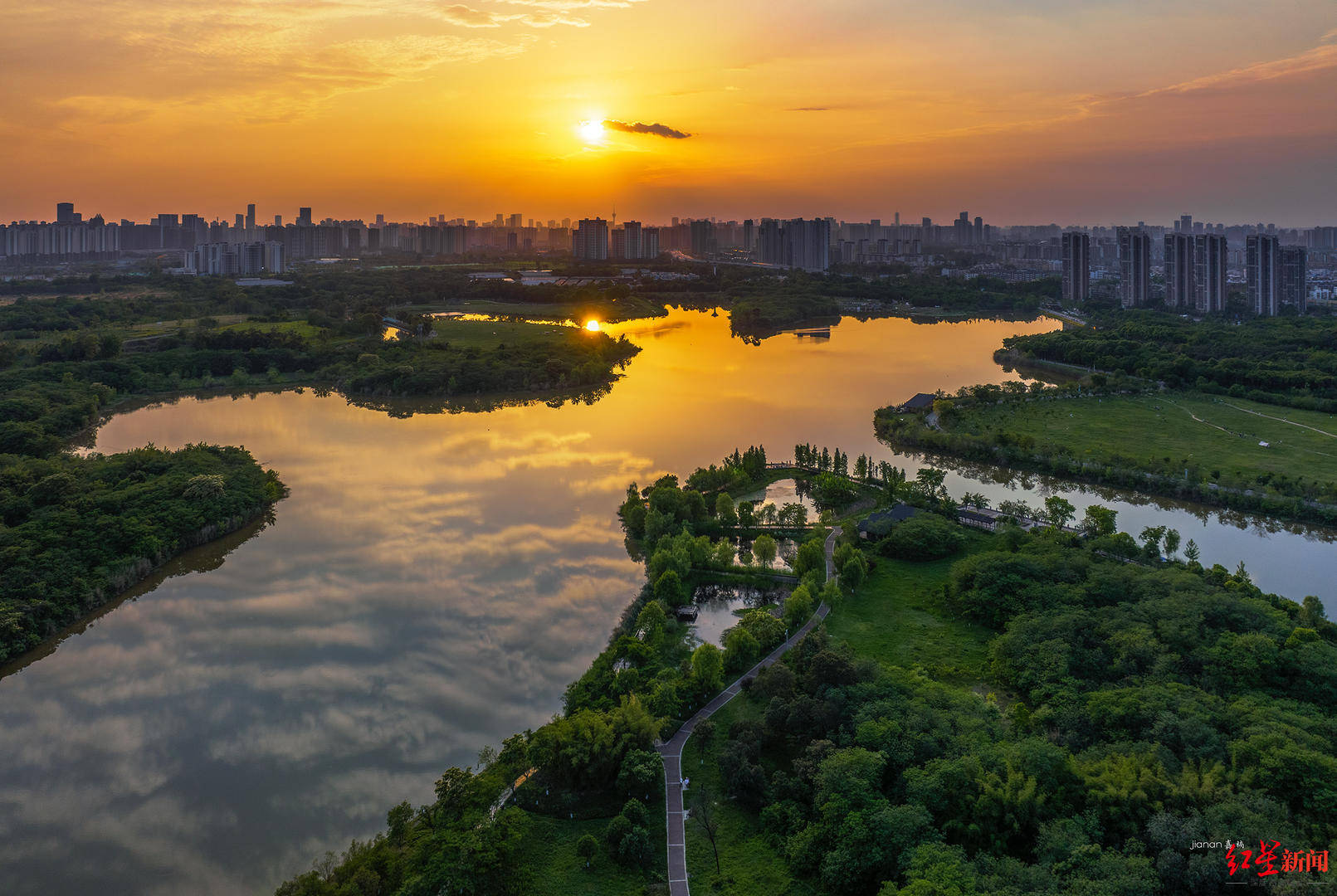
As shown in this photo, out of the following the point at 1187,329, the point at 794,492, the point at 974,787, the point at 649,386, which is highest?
the point at 1187,329

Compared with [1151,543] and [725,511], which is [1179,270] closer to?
[1151,543]

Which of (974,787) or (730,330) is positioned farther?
(730,330)

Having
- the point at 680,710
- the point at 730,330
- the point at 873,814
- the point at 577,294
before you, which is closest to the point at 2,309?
the point at 577,294

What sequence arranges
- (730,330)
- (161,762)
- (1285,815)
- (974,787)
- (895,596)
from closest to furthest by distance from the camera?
(1285,815), (974,787), (161,762), (895,596), (730,330)

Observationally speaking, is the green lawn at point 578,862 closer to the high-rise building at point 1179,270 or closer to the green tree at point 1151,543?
the green tree at point 1151,543

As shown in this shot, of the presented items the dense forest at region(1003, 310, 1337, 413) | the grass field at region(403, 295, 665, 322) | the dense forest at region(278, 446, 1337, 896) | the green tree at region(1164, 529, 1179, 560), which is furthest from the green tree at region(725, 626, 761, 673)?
the grass field at region(403, 295, 665, 322)

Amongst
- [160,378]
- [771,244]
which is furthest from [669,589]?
[771,244]

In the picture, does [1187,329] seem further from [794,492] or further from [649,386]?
[794,492]
